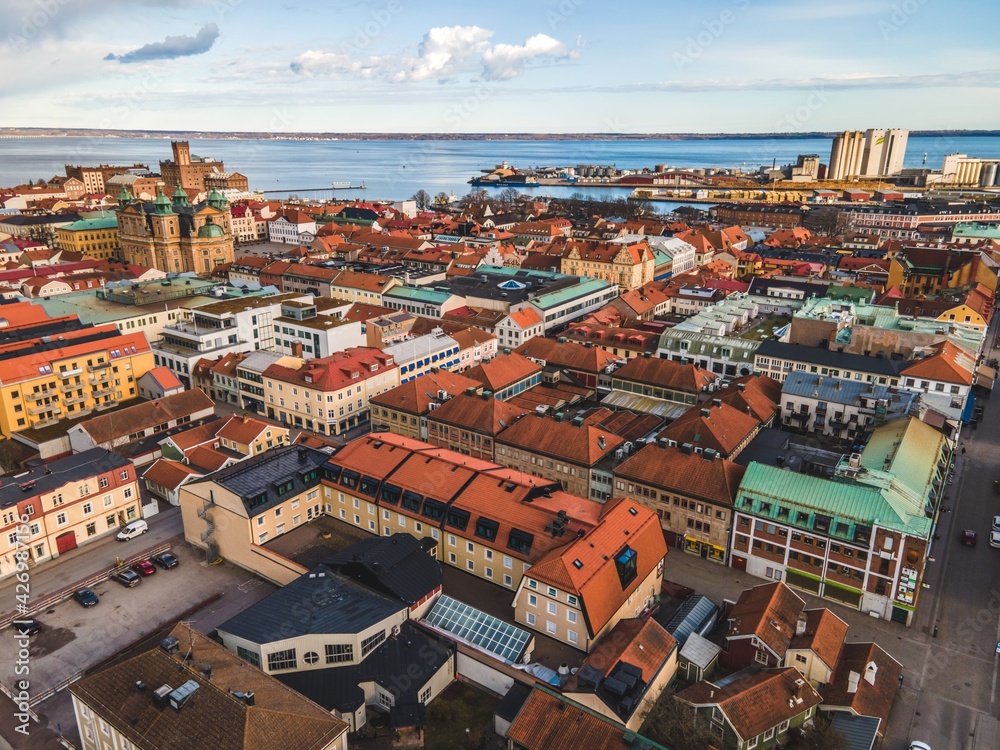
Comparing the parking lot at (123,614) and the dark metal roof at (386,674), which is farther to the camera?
the parking lot at (123,614)

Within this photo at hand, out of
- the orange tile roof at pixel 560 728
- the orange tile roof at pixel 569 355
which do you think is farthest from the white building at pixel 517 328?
the orange tile roof at pixel 560 728

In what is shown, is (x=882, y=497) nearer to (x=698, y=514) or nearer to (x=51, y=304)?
(x=698, y=514)

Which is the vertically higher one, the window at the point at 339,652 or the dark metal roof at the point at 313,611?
the dark metal roof at the point at 313,611

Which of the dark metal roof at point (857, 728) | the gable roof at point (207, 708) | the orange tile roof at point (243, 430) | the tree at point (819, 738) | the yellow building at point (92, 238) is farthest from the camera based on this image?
the yellow building at point (92, 238)

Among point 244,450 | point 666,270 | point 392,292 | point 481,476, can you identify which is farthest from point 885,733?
point 666,270

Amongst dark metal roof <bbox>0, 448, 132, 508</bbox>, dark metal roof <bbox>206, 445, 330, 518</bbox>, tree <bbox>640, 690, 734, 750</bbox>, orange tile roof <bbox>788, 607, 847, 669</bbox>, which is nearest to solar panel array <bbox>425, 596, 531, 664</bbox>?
tree <bbox>640, 690, 734, 750</bbox>

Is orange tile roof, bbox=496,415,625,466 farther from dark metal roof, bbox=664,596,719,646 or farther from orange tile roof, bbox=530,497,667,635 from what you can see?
dark metal roof, bbox=664,596,719,646

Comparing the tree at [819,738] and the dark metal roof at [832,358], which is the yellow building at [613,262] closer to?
the dark metal roof at [832,358]
